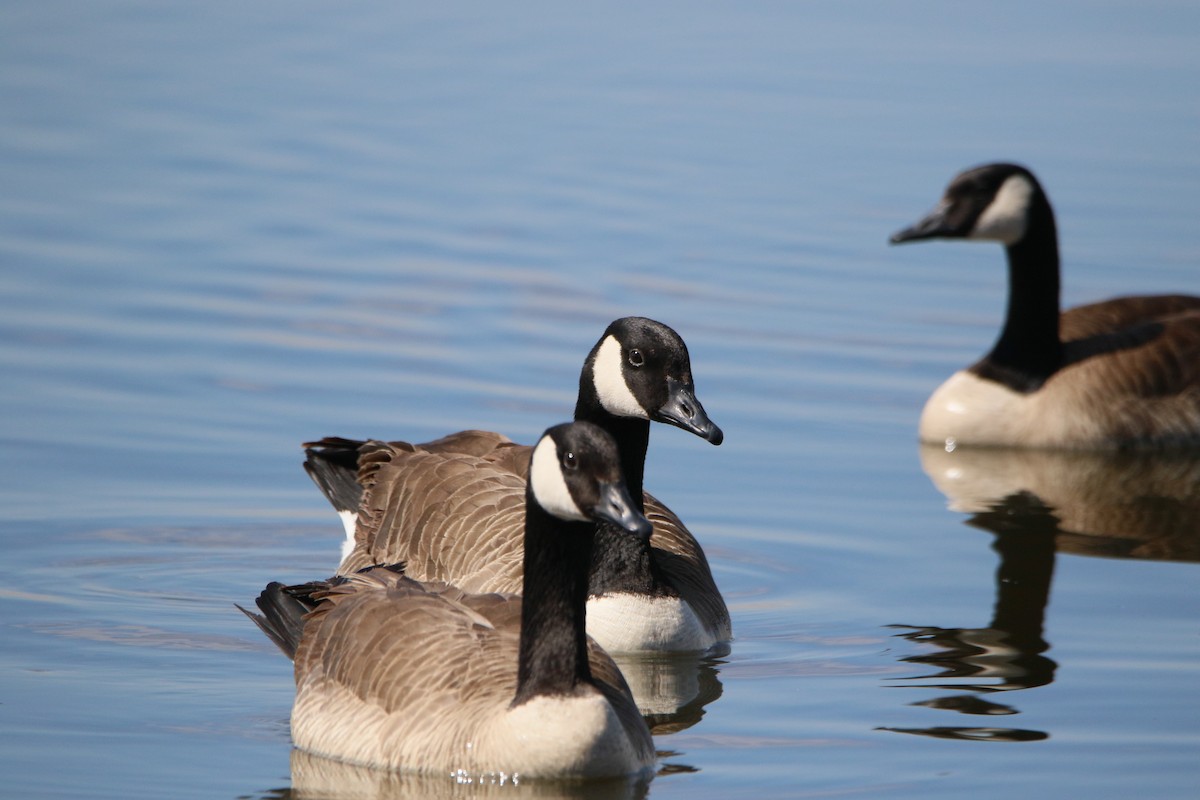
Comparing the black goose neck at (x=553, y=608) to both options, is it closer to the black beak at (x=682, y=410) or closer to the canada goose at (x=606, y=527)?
the canada goose at (x=606, y=527)

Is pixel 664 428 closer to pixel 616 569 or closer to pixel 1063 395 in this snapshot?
pixel 1063 395

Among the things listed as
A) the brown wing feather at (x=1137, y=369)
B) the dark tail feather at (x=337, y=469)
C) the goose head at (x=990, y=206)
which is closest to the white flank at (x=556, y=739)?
the dark tail feather at (x=337, y=469)

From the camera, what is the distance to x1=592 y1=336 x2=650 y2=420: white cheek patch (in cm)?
1009

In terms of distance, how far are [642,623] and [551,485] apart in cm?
234

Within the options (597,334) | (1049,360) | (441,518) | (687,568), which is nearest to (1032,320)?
(1049,360)

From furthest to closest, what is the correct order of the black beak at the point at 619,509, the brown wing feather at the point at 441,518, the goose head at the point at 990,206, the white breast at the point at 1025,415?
the goose head at the point at 990,206 → the white breast at the point at 1025,415 → the brown wing feather at the point at 441,518 → the black beak at the point at 619,509

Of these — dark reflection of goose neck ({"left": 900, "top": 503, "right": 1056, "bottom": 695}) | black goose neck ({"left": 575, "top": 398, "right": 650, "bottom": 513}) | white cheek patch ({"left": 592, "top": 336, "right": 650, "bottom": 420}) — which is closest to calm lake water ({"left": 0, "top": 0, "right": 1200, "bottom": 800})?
dark reflection of goose neck ({"left": 900, "top": 503, "right": 1056, "bottom": 695})

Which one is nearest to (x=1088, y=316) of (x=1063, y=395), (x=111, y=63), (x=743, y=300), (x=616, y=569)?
(x=1063, y=395)

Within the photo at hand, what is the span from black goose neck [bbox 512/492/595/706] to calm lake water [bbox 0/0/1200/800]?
63 cm

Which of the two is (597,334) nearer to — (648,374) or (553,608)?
(648,374)

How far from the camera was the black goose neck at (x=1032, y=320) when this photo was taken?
15562 mm

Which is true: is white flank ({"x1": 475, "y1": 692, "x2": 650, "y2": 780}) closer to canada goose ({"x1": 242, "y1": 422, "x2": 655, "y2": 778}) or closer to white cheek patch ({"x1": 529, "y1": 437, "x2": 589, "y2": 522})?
canada goose ({"x1": 242, "y1": 422, "x2": 655, "y2": 778})

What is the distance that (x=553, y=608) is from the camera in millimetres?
8133

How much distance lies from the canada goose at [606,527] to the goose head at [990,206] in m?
5.64
